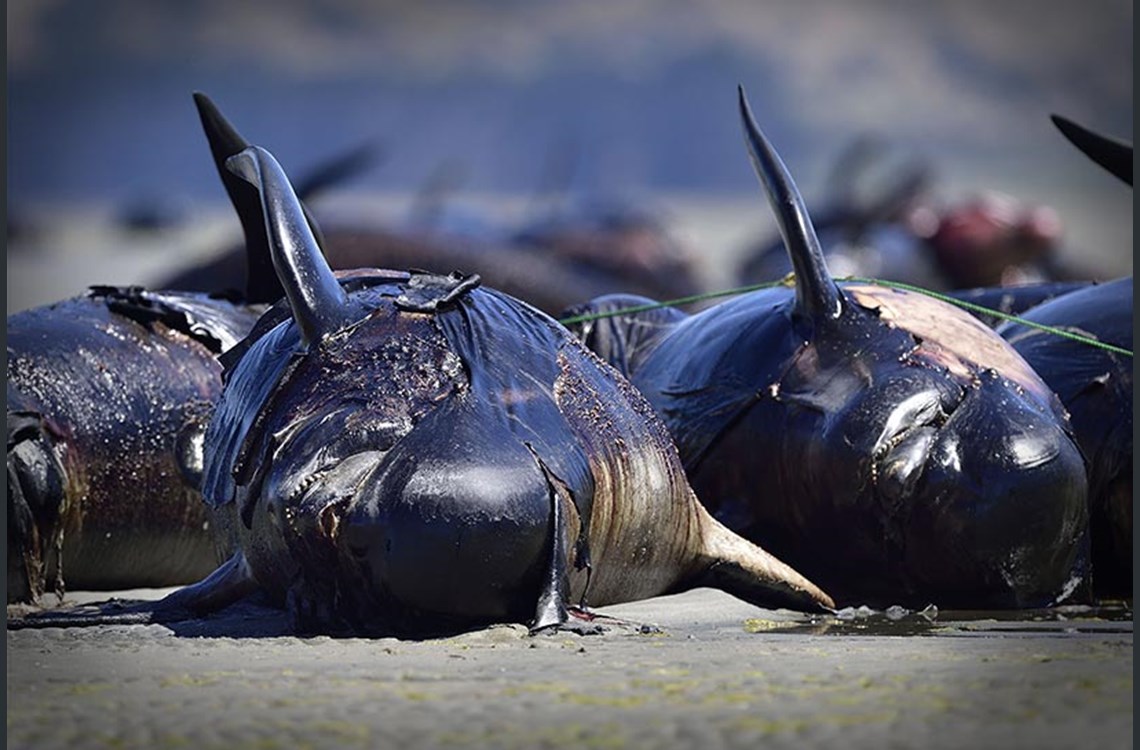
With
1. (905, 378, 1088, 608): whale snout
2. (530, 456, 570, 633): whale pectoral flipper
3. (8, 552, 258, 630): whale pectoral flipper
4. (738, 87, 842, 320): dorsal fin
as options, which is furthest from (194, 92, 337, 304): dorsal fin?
(905, 378, 1088, 608): whale snout

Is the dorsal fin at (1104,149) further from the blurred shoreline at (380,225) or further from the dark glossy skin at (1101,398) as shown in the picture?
the blurred shoreline at (380,225)

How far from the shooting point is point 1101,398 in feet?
22.4

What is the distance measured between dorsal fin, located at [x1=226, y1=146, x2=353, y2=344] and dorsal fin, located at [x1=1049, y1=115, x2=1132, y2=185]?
325 centimetres

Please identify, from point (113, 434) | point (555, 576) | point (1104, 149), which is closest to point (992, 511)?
point (555, 576)

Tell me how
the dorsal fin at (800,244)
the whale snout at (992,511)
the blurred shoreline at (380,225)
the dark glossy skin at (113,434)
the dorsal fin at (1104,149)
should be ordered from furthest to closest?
1. the blurred shoreline at (380,225)
2. the dorsal fin at (1104,149)
3. the dark glossy skin at (113,434)
4. the dorsal fin at (800,244)
5. the whale snout at (992,511)

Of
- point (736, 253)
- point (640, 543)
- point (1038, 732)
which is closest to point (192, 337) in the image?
A: point (640, 543)

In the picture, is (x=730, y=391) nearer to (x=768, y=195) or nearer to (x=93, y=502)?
(x=768, y=195)

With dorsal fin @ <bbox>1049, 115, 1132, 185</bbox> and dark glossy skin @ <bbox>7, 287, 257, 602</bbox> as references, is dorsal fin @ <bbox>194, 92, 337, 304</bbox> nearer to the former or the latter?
dark glossy skin @ <bbox>7, 287, 257, 602</bbox>

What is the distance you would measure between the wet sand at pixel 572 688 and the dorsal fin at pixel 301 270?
773 mm

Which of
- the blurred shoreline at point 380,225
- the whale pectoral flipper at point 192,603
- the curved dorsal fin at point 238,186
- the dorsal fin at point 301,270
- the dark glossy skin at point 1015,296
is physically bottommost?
the whale pectoral flipper at point 192,603

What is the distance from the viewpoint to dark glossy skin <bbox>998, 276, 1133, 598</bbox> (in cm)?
661

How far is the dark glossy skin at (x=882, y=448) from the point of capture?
19.4 feet

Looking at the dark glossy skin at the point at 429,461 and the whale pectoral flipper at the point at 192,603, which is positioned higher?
the dark glossy skin at the point at 429,461

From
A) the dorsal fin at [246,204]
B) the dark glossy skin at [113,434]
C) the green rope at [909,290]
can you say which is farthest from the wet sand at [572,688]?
the dorsal fin at [246,204]
